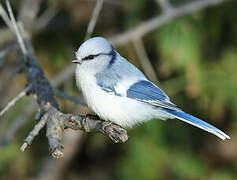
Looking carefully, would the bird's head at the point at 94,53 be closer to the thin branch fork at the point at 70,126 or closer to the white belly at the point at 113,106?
the white belly at the point at 113,106

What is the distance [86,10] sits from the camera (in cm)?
347

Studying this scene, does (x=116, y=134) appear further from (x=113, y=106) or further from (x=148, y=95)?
(x=148, y=95)

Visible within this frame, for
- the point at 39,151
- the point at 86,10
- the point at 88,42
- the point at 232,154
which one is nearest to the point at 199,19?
the point at 86,10

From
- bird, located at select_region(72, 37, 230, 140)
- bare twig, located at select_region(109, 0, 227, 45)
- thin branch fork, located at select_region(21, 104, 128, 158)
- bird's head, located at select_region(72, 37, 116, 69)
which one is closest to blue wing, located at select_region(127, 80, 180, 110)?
bird, located at select_region(72, 37, 230, 140)

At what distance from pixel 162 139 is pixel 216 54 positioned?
2.86 feet

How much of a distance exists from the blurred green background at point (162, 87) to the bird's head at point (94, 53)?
108 centimetres

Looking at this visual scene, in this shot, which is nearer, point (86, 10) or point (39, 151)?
point (86, 10)

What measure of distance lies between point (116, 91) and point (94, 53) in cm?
23

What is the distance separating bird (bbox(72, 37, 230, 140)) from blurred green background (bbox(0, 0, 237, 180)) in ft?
3.43

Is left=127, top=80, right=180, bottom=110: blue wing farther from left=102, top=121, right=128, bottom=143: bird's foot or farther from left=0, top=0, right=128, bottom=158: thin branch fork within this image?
left=102, top=121, right=128, bottom=143: bird's foot

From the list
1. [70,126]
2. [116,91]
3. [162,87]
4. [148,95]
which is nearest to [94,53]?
[116,91]

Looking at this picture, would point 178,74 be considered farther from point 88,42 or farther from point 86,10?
point 88,42

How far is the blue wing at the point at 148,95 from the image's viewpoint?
7.22 ft

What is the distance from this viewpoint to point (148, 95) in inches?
88.3
